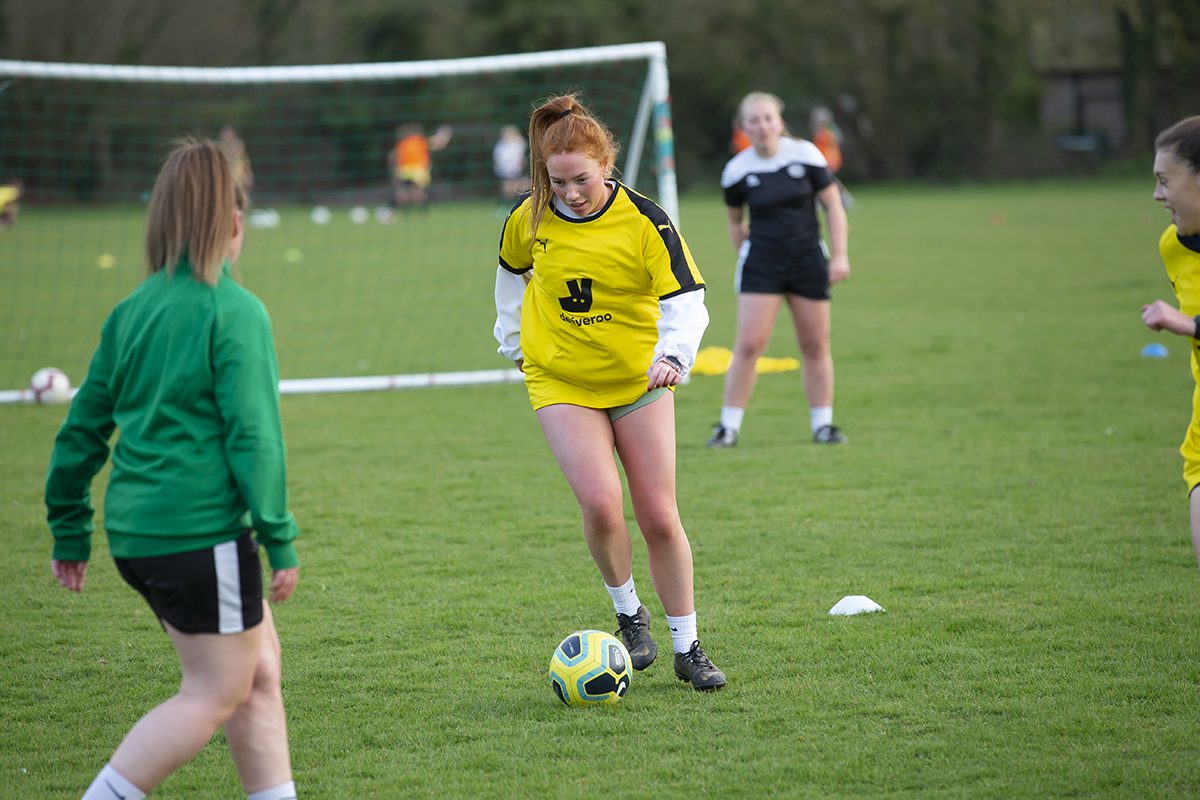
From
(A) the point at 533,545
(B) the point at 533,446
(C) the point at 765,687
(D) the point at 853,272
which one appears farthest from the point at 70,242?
(C) the point at 765,687

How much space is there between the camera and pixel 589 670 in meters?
4.27

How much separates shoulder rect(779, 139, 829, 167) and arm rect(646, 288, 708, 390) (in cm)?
419

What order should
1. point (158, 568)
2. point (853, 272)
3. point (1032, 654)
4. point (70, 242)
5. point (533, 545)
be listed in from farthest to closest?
1. point (70, 242)
2. point (853, 272)
3. point (533, 545)
4. point (1032, 654)
5. point (158, 568)

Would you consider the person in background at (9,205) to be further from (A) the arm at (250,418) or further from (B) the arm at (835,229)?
(A) the arm at (250,418)

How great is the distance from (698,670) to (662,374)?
3.43 ft

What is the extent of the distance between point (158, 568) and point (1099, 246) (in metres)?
18.9

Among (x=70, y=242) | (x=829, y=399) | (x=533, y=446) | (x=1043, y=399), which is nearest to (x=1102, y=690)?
(x=829, y=399)

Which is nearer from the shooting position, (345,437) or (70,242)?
(345,437)

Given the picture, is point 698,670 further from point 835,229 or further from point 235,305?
point 835,229

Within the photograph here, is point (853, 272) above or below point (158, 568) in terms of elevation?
below

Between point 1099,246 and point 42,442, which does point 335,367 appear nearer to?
point 42,442

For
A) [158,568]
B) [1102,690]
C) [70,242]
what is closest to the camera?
[158,568]

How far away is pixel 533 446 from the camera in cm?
873

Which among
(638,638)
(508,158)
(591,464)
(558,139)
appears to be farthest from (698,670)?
(508,158)
